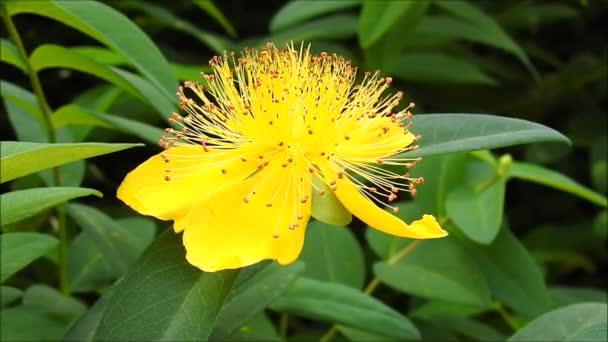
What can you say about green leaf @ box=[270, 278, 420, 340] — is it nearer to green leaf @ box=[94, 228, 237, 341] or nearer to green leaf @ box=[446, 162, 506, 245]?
green leaf @ box=[446, 162, 506, 245]

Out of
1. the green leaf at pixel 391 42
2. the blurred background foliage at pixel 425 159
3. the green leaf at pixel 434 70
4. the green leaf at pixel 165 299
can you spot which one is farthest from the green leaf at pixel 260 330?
the green leaf at pixel 434 70

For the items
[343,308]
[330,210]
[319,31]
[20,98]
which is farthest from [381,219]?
[319,31]

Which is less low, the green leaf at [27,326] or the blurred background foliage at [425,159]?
the blurred background foliage at [425,159]

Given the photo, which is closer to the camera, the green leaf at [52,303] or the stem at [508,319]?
the green leaf at [52,303]

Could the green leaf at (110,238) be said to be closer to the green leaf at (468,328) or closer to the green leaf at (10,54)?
the green leaf at (10,54)

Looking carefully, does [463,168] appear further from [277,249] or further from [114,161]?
[114,161]

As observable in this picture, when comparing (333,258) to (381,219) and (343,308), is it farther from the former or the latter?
(381,219)

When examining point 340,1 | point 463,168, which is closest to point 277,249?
point 463,168
